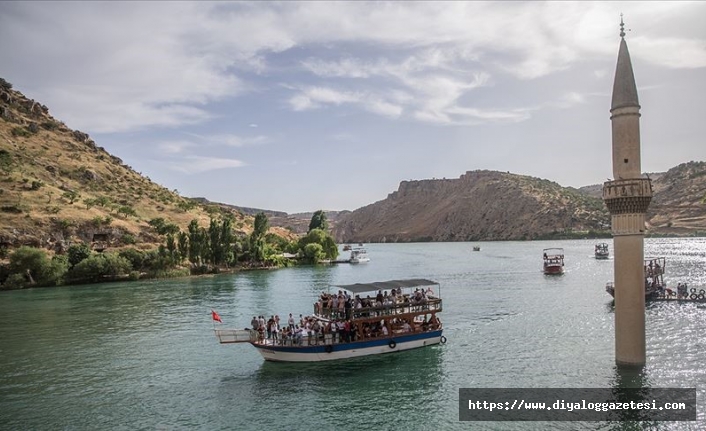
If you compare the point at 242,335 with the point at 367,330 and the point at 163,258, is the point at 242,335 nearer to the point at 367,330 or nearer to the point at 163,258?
the point at 367,330

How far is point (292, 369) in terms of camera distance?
35.6m

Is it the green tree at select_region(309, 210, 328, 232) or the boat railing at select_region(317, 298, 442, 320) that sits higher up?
the green tree at select_region(309, 210, 328, 232)

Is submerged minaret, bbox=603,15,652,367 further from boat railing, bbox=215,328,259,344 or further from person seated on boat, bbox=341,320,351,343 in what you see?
boat railing, bbox=215,328,259,344

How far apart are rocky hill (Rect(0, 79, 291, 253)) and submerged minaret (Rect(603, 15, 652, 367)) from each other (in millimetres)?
102887

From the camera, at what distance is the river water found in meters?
→ 27.4

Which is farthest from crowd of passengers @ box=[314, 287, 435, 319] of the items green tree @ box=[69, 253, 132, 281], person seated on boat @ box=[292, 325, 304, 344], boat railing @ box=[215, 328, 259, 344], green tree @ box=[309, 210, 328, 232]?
green tree @ box=[309, 210, 328, 232]

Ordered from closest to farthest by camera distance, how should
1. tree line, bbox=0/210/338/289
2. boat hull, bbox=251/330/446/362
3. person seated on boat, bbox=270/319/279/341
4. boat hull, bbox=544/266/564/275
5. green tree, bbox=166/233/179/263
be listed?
boat hull, bbox=251/330/446/362 → person seated on boat, bbox=270/319/279/341 → tree line, bbox=0/210/338/289 → boat hull, bbox=544/266/564/275 → green tree, bbox=166/233/179/263

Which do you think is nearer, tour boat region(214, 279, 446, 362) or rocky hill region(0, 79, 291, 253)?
tour boat region(214, 279, 446, 362)

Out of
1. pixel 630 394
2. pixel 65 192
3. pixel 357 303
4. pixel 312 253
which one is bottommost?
pixel 630 394

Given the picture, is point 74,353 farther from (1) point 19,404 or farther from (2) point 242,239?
(2) point 242,239

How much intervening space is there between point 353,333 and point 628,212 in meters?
19.7

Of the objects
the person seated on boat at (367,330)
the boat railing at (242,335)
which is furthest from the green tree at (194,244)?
the person seated on boat at (367,330)

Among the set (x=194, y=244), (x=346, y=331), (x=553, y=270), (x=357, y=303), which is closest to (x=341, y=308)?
(x=357, y=303)

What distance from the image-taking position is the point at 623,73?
29.2 metres
